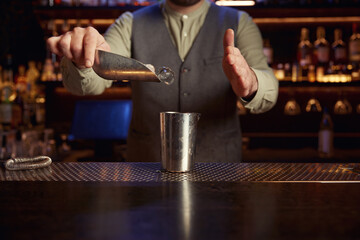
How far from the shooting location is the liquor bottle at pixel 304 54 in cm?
284

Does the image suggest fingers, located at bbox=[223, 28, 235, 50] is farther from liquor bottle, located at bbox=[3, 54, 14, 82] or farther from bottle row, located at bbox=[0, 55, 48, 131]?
liquor bottle, located at bbox=[3, 54, 14, 82]

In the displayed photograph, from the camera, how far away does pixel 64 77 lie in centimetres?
153

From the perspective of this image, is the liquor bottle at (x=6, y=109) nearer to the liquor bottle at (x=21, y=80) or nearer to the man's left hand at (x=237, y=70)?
the liquor bottle at (x=21, y=80)

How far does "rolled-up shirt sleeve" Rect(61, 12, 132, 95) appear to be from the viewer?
1456 millimetres

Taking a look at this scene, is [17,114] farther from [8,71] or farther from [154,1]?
[154,1]

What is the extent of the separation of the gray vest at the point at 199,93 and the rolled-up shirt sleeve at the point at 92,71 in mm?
89

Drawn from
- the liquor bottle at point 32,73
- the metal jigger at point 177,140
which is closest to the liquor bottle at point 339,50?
the metal jigger at point 177,140

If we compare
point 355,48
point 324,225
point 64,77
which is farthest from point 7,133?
point 355,48

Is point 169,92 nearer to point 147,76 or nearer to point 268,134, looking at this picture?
point 147,76

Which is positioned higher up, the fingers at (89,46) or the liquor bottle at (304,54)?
the liquor bottle at (304,54)

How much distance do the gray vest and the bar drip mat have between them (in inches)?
25.4

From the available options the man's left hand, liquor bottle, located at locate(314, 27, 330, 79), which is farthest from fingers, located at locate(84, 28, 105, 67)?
liquor bottle, located at locate(314, 27, 330, 79)

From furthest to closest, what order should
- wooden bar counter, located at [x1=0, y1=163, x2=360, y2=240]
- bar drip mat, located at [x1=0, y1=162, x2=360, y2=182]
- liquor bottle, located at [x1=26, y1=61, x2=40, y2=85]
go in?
liquor bottle, located at [x1=26, y1=61, x2=40, y2=85] → bar drip mat, located at [x1=0, y1=162, x2=360, y2=182] → wooden bar counter, located at [x1=0, y1=163, x2=360, y2=240]

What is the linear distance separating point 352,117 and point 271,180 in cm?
232
